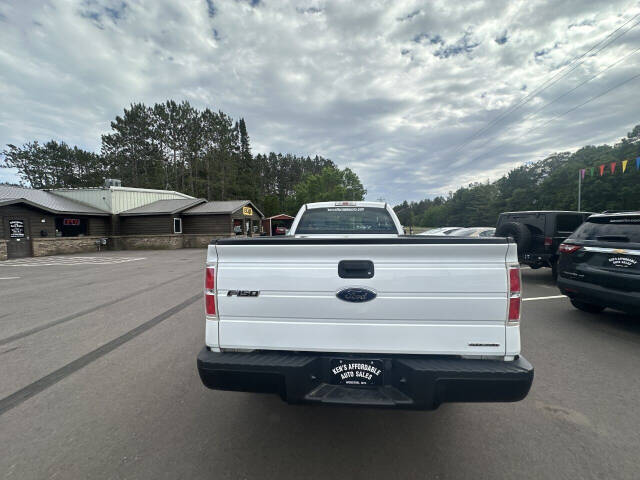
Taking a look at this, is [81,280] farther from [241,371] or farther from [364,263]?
[364,263]

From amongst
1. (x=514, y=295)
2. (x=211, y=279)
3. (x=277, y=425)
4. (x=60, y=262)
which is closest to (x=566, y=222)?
(x=514, y=295)

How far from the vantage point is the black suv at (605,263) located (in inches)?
159

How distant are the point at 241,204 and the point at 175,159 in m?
27.0

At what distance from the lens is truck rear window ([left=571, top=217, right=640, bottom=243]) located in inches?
168

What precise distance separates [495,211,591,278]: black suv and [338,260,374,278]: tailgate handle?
7705 millimetres

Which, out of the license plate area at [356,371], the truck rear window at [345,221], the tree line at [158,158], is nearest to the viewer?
the license plate area at [356,371]

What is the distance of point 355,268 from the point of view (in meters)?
1.94

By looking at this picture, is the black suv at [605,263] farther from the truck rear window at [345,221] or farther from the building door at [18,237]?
the building door at [18,237]

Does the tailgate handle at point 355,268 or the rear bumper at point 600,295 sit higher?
the tailgate handle at point 355,268

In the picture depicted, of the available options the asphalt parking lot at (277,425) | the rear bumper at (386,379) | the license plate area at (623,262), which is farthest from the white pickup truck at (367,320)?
the license plate area at (623,262)

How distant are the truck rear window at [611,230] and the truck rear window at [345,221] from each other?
128 inches

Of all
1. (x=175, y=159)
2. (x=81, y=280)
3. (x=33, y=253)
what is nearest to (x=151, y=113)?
(x=175, y=159)

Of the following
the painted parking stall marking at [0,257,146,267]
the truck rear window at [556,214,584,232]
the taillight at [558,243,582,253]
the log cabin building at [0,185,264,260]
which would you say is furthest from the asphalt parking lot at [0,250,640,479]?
the log cabin building at [0,185,264,260]

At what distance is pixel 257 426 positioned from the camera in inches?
95.4
